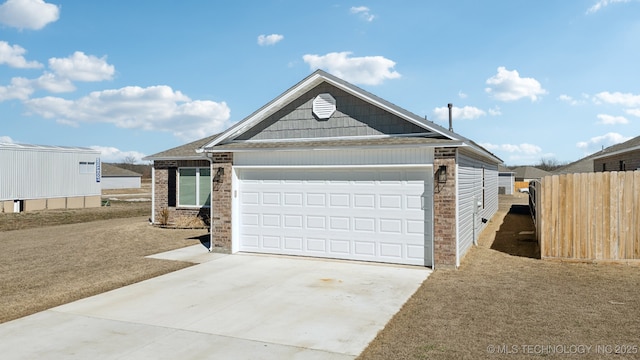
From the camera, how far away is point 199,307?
7.44 m

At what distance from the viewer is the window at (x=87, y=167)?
112ft

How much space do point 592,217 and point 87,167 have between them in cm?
3495

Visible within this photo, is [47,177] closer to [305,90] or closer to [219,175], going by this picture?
[219,175]

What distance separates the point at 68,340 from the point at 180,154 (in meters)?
13.6

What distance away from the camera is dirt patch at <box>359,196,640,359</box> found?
18.2ft

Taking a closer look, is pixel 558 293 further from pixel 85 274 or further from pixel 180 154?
pixel 180 154

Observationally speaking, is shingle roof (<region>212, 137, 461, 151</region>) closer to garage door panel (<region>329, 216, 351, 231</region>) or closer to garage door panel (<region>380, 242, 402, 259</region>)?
garage door panel (<region>329, 216, 351, 231</region>)

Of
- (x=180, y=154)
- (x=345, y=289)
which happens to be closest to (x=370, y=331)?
(x=345, y=289)

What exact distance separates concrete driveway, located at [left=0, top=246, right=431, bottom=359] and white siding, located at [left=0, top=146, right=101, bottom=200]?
84.2ft

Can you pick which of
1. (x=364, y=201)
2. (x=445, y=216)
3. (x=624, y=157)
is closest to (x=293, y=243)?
(x=364, y=201)

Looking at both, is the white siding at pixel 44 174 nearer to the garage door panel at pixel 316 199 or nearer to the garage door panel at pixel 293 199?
the garage door panel at pixel 293 199

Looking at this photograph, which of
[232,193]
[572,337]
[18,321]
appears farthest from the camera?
[232,193]

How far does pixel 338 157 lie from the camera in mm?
11328

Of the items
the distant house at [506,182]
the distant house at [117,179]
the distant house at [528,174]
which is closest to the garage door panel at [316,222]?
the distant house at [506,182]
